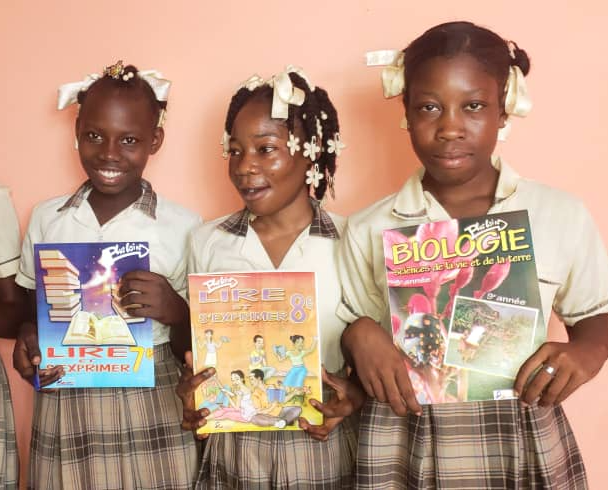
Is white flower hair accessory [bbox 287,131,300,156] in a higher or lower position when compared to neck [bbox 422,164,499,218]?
higher

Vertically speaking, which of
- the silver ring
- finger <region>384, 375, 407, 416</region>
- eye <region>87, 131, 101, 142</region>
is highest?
eye <region>87, 131, 101, 142</region>

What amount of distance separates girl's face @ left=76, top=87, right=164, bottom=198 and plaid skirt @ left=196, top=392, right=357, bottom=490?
2.01ft

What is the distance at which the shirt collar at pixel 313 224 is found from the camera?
138 cm

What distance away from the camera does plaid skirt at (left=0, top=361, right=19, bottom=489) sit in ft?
4.95

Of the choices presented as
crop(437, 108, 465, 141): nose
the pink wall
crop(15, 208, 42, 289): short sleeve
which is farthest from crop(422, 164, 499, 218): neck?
crop(15, 208, 42, 289): short sleeve

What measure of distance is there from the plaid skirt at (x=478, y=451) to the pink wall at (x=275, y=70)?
547 millimetres

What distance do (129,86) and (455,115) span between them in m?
0.76

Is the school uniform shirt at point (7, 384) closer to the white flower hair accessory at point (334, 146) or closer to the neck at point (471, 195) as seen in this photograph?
the white flower hair accessory at point (334, 146)

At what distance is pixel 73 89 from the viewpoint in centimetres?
153

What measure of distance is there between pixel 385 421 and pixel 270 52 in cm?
96

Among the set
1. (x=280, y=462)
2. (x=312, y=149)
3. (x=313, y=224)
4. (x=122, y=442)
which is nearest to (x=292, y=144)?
(x=312, y=149)

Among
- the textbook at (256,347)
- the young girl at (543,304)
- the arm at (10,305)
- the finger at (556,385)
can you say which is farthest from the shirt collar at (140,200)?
the finger at (556,385)

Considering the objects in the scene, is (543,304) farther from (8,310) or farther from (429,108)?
(8,310)

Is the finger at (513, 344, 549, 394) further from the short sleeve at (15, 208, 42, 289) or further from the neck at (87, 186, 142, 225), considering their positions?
the short sleeve at (15, 208, 42, 289)
